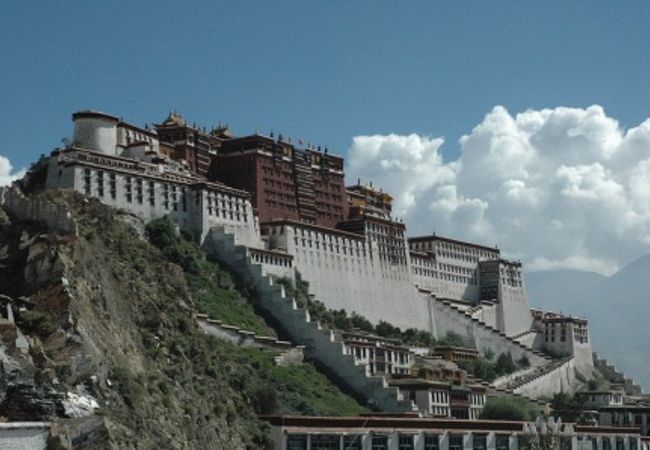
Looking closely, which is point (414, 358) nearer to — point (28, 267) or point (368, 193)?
point (368, 193)

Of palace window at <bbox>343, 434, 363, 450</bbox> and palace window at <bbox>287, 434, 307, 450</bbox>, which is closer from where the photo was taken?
palace window at <bbox>287, 434, 307, 450</bbox>

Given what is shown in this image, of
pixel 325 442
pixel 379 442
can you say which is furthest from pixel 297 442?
pixel 379 442

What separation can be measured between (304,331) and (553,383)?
3368cm

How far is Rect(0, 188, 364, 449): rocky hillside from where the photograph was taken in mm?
36688

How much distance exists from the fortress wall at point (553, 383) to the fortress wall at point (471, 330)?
3.78 m

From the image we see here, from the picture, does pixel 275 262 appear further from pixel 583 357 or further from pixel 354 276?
pixel 583 357

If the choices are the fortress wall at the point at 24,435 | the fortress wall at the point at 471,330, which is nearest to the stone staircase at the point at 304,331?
the fortress wall at the point at 471,330

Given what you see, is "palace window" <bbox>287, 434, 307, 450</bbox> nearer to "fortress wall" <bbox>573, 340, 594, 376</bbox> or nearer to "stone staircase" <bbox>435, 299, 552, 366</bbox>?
"stone staircase" <bbox>435, 299, 552, 366</bbox>

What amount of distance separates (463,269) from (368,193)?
11.9m

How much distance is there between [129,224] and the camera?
72375 mm

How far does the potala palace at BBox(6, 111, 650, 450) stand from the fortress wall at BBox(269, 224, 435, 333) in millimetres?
121

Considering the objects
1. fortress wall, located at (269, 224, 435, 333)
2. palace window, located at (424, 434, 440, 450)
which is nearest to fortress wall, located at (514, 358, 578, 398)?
fortress wall, located at (269, 224, 435, 333)

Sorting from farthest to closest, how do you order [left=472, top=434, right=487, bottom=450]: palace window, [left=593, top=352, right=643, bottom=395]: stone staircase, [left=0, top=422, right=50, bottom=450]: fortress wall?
[left=593, top=352, right=643, bottom=395]: stone staircase < [left=472, top=434, right=487, bottom=450]: palace window < [left=0, top=422, right=50, bottom=450]: fortress wall

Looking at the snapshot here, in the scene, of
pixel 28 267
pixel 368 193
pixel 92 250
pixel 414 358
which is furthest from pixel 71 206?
pixel 368 193
